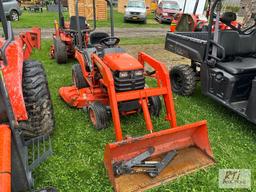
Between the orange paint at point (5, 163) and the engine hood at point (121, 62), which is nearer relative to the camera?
the orange paint at point (5, 163)

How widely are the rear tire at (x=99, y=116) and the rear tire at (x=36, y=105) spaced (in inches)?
24.3

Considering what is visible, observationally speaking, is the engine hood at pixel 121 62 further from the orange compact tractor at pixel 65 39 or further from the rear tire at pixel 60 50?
the rear tire at pixel 60 50

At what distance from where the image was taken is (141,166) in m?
2.76

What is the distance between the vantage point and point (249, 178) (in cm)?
288

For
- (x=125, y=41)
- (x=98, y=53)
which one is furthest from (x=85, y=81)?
(x=125, y=41)

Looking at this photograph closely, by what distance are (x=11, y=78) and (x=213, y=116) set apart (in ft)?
10.0

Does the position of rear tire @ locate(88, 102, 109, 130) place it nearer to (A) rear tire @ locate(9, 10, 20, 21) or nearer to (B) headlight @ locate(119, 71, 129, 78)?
(B) headlight @ locate(119, 71, 129, 78)

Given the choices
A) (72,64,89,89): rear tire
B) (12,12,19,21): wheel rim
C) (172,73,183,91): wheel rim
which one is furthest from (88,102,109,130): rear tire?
(12,12,19,21): wheel rim

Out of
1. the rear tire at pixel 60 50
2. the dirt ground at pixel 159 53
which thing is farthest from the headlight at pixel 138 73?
the dirt ground at pixel 159 53

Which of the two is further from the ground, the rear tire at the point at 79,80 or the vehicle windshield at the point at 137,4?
the vehicle windshield at the point at 137,4

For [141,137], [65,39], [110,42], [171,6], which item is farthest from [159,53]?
[171,6]

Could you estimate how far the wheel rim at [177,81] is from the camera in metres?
4.91

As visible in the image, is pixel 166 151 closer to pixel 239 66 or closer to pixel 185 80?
pixel 239 66

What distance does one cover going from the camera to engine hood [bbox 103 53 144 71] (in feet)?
10.6
